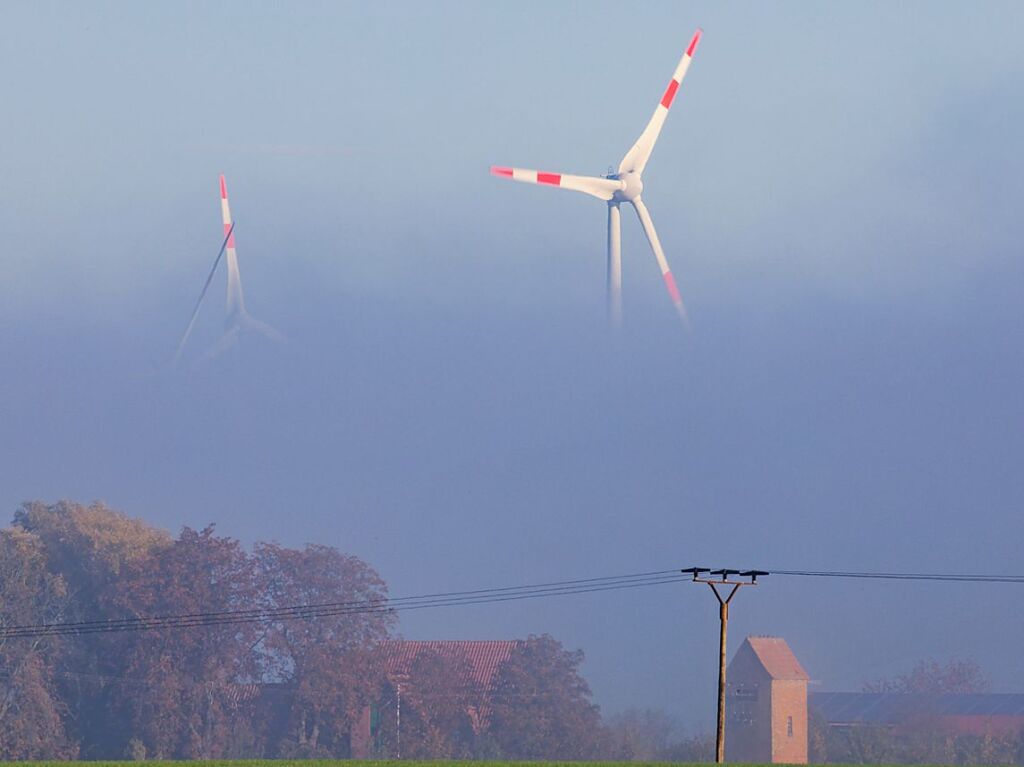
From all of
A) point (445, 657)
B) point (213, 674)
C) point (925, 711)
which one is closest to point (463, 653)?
point (445, 657)

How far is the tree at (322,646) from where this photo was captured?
131 m

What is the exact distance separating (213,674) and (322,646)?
9.92m

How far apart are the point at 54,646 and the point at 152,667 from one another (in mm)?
11273

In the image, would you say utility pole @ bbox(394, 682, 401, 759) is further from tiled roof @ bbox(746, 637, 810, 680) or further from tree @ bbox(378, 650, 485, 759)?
tiled roof @ bbox(746, 637, 810, 680)

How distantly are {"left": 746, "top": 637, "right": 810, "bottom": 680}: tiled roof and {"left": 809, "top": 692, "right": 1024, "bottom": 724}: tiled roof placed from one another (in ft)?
26.0

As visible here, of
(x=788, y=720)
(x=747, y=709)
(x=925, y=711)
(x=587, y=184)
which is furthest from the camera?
(x=925, y=711)

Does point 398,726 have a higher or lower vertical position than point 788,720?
lower

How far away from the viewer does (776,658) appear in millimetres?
156250

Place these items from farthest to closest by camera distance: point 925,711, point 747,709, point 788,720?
point 925,711, point 747,709, point 788,720

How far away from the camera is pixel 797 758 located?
146m

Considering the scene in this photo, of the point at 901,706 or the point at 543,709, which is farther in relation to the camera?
the point at 901,706

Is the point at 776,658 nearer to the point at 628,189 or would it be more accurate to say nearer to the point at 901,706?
the point at 901,706

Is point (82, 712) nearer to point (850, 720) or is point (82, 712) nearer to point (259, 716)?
point (259, 716)

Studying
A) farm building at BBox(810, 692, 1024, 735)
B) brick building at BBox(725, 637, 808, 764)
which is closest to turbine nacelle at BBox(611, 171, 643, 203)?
brick building at BBox(725, 637, 808, 764)
